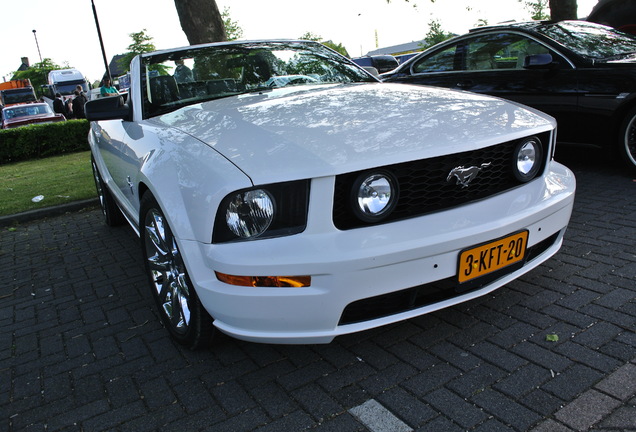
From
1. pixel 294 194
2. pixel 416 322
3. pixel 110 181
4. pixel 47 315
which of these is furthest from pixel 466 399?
pixel 110 181

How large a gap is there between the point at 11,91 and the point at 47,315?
30.3m

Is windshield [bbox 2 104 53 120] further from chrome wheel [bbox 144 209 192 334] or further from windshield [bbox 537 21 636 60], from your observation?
chrome wheel [bbox 144 209 192 334]

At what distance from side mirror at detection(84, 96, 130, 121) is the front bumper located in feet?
5.00

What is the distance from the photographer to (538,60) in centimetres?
530

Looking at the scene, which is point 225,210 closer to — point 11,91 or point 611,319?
point 611,319

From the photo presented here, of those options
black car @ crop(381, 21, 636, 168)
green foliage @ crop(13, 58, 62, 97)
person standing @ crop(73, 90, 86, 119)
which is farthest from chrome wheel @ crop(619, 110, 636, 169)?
green foliage @ crop(13, 58, 62, 97)

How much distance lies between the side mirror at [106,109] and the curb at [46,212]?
3.46m

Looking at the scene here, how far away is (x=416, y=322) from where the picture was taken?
276 centimetres

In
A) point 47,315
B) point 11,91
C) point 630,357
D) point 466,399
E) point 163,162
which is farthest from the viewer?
point 11,91

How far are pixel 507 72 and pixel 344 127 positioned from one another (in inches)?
162

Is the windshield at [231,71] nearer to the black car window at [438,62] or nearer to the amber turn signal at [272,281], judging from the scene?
the amber turn signal at [272,281]

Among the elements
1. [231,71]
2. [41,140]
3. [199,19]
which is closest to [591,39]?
[231,71]

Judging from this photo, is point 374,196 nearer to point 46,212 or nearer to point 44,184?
point 46,212

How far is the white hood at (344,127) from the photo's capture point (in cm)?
213
